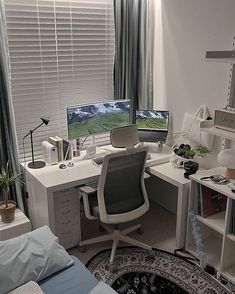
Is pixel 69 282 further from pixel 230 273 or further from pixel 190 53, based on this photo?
pixel 190 53

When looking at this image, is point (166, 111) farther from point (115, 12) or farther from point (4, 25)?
point (4, 25)

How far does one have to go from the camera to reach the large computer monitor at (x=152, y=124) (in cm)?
327

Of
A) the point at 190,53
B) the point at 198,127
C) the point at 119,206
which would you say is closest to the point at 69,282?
the point at 119,206

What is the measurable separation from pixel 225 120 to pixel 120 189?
38.3 inches

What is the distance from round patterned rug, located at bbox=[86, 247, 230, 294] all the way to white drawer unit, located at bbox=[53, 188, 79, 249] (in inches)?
10.7

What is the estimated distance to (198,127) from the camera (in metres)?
2.86

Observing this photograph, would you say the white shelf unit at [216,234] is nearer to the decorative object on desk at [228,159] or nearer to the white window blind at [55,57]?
the decorative object on desk at [228,159]

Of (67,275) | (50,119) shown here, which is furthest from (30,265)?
(50,119)

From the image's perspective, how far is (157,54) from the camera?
3320 millimetres

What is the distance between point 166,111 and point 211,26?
0.91m

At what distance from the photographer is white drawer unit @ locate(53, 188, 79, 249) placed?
105 inches

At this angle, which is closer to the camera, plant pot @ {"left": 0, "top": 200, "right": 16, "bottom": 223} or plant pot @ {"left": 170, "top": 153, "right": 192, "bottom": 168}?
plant pot @ {"left": 0, "top": 200, "right": 16, "bottom": 223}

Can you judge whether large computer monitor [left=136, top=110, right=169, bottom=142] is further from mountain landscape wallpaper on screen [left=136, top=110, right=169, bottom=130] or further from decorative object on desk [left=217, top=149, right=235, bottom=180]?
decorative object on desk [left=217, top=149, right=235, bottom=180]

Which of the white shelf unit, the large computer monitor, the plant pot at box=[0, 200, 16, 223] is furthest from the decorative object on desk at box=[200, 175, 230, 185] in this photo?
the plant pot at box=[0, 200, 16, 223]
